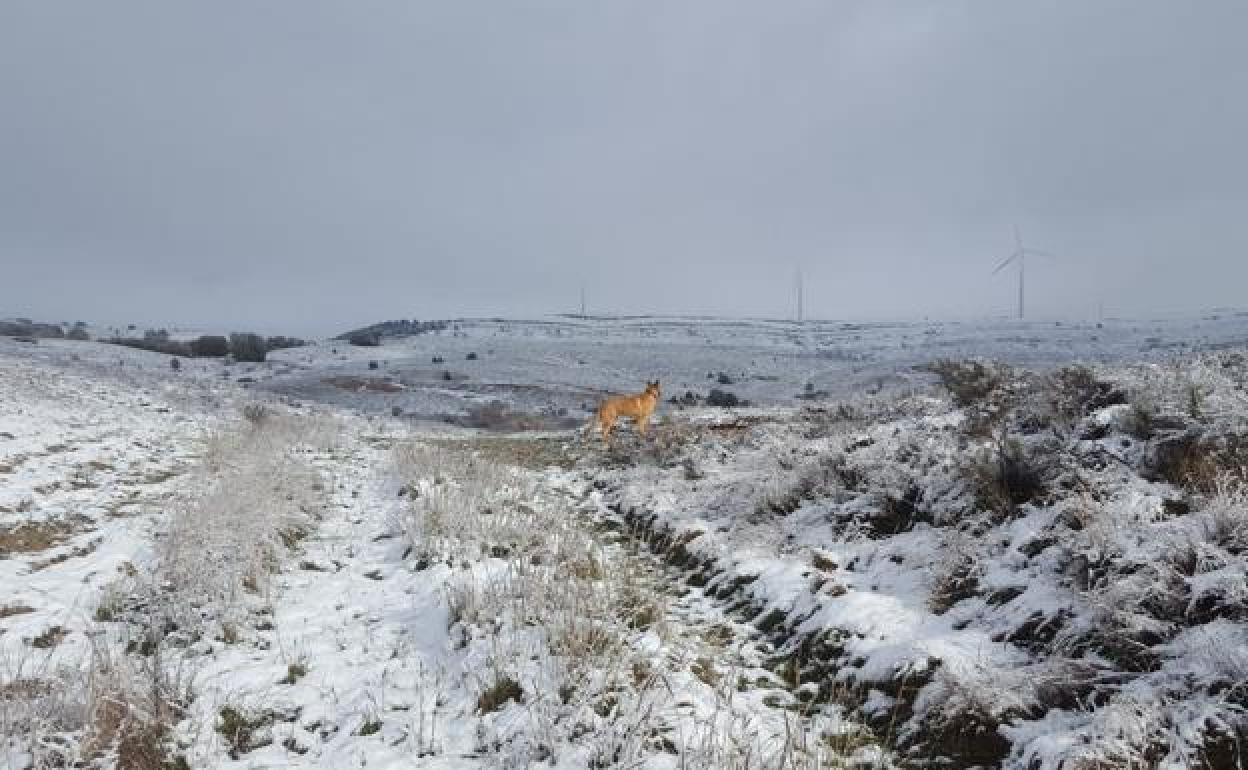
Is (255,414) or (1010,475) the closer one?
(1010,475)

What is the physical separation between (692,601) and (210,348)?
175 feet

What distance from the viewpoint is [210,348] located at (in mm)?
50500

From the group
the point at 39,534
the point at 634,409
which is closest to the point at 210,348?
the point at 634,409

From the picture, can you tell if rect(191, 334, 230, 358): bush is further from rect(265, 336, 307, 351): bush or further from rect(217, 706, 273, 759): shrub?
rect(217, 706, 273, 759): shrub

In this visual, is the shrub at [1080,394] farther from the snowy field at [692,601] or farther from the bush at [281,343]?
the bush at [281,343]

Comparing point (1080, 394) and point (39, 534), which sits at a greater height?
point (1080, 394)

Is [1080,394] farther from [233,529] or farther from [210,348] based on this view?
[210,348]

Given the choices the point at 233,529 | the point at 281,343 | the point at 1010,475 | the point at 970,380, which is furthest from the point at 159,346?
the point at 1010,475

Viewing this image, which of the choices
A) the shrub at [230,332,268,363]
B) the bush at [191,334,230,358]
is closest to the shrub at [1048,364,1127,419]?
the shrub at [230,332,268,363]

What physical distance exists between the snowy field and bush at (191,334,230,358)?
4189cm

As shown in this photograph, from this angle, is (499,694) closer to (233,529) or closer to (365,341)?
(233,529)

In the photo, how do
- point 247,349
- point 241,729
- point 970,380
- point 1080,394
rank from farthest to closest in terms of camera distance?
point 247,349 < point 970,380 < point 1080,394 < point 241,729

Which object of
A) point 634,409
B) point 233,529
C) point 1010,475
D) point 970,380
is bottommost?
point 233,529

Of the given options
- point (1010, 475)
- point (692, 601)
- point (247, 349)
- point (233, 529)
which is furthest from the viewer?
point (247, 349)
